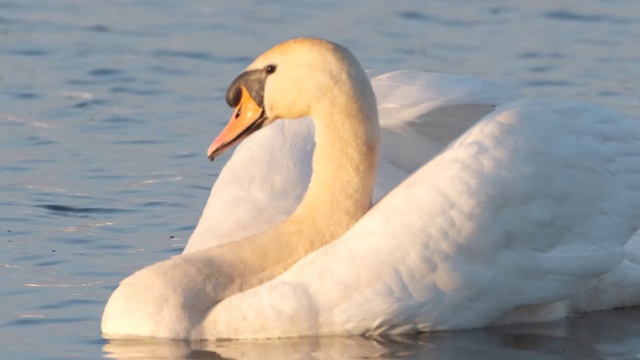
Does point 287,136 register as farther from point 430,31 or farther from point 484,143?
point 430,31

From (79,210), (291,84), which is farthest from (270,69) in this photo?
(79,210)

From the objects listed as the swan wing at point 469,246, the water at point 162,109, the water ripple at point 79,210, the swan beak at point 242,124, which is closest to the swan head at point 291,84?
the swan beak at point 242,124

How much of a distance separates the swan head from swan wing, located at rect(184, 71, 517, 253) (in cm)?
76

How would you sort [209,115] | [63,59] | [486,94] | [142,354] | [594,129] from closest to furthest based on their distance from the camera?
[142,354] < [594,129] < [486,94] < [209,115] < [63,59]

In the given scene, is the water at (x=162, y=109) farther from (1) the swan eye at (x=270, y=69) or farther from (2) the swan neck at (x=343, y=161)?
(1) the swan eye at (x=270, y=69)

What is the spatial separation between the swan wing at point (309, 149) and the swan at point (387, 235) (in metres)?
0.54

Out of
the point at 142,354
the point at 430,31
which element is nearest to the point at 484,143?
the point at 142,354

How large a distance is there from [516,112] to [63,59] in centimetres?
612

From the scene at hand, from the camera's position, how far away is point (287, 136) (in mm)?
8992

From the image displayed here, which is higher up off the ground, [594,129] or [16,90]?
[594,129]

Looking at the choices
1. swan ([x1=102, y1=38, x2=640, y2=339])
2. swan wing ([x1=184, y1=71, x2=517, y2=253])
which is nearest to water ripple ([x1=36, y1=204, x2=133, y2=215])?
swan wing ([x1=184, y1=71, x2=517, y2=253])

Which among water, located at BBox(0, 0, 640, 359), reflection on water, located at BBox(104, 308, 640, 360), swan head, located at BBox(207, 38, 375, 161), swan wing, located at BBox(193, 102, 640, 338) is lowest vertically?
water, located at BBox(0, 0, 640, 359)

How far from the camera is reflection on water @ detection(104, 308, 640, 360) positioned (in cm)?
755

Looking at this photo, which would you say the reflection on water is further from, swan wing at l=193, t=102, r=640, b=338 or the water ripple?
the water ripple
